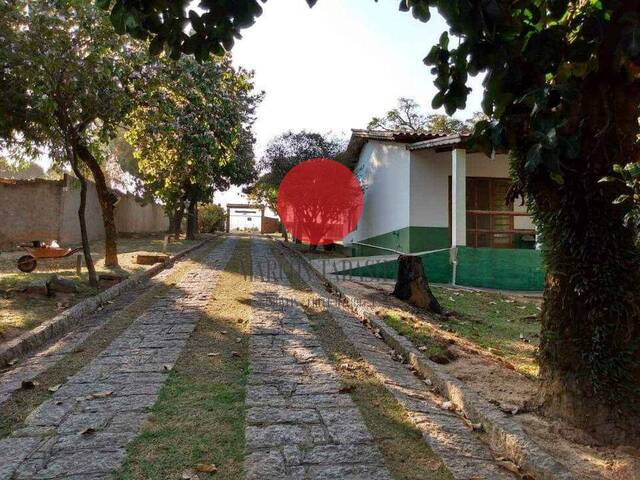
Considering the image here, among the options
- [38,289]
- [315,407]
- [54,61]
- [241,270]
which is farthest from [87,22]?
[315,407]

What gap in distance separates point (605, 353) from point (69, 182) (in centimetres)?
1716

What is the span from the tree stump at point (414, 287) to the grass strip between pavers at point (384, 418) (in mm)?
2511

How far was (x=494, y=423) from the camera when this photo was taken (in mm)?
3406

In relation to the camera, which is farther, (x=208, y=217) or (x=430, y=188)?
(x=208, y=217)

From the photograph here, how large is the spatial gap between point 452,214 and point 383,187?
4.27m

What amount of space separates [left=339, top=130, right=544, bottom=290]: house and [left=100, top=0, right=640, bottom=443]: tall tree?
8.64m

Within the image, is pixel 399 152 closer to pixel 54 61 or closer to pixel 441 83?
pixel 54 61

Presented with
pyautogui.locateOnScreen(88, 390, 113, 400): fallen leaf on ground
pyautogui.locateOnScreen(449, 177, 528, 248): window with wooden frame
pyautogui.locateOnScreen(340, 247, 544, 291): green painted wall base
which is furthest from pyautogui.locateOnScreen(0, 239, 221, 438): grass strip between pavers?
pyautogui.locateOnScreen(449, 177, 528, 248): window with wooden frame

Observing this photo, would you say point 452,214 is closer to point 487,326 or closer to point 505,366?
point 487,326

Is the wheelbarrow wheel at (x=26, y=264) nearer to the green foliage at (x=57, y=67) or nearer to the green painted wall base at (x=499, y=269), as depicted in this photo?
the green foliage at (x=57, y=67)

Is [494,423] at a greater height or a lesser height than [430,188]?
lesser

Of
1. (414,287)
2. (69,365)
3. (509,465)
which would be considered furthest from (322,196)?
(509,465)

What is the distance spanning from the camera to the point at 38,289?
26.1ft

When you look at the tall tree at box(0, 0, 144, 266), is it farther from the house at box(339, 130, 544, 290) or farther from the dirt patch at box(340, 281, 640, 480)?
the house at box(339, 130, 544, 290)
